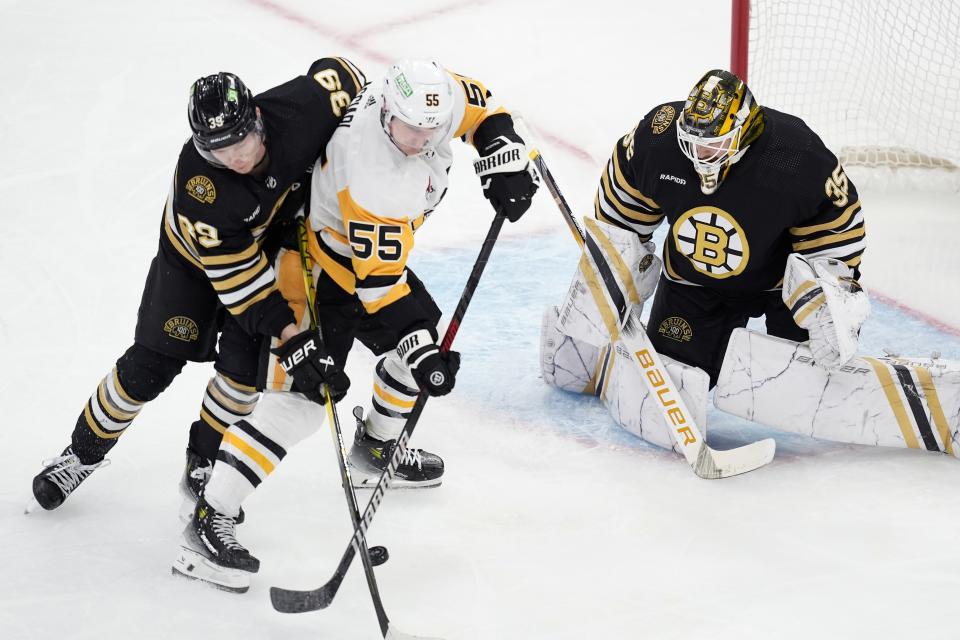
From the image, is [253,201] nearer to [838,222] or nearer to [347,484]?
[347,484]

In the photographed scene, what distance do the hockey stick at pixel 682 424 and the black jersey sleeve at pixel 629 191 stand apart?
16cm

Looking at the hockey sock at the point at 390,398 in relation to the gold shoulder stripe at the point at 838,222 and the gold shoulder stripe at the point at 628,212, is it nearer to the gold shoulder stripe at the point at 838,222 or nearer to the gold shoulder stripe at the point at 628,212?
the gold shoulder stripe at the point at 628,212

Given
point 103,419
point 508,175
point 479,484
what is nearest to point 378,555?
point 479,484

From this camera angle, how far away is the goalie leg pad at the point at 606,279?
10.6ft

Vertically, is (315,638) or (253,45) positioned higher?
(253,45)

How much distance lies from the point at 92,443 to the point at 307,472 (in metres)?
0.58

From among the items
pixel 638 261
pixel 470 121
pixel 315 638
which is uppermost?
pixel 470 121

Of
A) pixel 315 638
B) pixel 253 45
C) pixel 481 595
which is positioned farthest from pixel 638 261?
pixel 253 45

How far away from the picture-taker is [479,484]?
3105 millimetres

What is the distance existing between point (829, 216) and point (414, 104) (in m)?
1.19

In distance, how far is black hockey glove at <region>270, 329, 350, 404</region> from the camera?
8.34 feet

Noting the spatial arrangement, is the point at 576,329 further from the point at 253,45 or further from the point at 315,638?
the point at 253,45

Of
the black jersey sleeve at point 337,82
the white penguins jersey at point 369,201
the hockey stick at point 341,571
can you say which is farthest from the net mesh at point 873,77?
→ the hockey stick at point 341,571

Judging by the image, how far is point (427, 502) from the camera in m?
3.04
